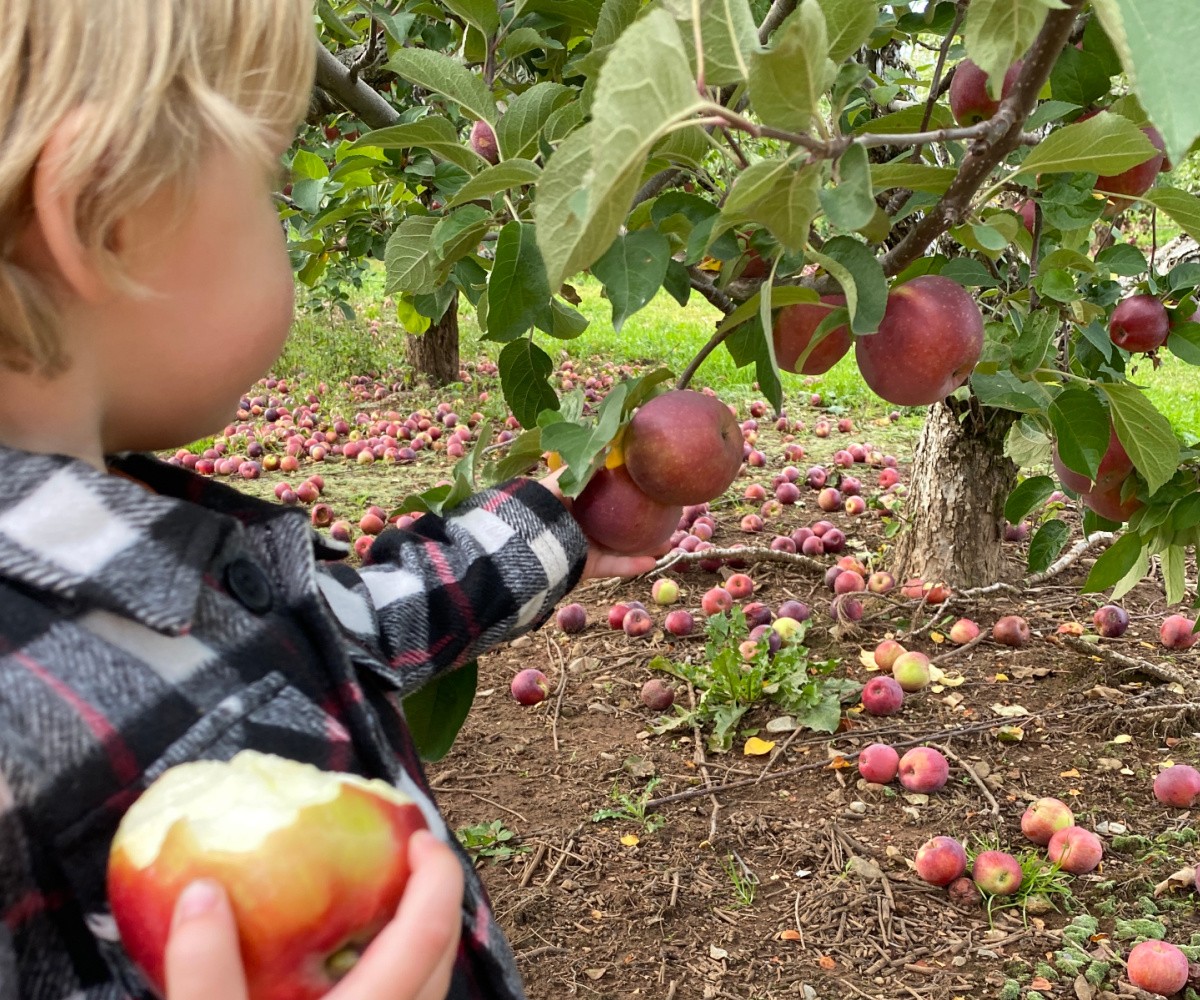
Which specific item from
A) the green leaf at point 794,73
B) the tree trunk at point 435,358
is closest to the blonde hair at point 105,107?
the green leaf at point 794,73

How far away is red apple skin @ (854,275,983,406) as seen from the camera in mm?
1124

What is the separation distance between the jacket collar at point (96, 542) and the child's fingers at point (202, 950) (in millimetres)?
213

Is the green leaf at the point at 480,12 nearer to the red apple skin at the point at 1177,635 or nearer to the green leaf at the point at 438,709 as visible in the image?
the green leaf at the point at 438,709

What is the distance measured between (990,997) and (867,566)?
199 centimetres

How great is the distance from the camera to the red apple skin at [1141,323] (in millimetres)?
1443

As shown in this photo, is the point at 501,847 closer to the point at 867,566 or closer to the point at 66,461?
the point at 66,461

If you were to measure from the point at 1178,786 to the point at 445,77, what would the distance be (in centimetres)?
195

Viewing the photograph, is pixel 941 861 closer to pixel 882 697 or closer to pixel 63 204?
pixel 882 697

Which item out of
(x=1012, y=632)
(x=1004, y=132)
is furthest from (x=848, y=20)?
(x=1012, y=632)

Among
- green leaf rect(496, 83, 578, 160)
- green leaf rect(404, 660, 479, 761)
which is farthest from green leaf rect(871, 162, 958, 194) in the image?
green leaf rect(404, 660, 479, 761)

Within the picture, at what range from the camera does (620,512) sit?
1261 millimetres

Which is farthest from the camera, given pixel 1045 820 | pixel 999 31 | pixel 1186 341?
pixel 1045 820

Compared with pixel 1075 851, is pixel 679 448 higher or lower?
higher

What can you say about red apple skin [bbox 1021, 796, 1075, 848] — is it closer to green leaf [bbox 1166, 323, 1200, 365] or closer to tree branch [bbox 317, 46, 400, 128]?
green leaf [bbox 1166, 323, 1200, 365]
